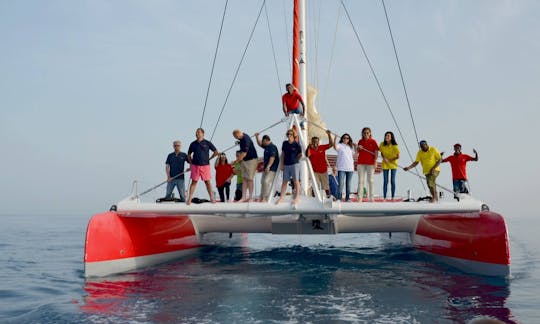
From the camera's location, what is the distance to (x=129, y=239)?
10.7 meters

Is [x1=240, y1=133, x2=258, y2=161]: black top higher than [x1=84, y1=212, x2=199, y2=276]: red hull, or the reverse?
[x1=240, y1=133, x2=258, y2=161]: black top

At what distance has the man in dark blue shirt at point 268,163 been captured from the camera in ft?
35.3

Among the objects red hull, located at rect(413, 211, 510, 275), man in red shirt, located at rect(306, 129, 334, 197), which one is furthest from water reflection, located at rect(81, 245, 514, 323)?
man in red shirt, located at rect(306, 129, 334, 197)

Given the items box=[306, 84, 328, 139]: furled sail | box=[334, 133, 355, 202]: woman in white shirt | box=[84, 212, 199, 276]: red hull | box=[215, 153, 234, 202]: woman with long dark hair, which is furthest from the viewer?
box=[306, 84, 328, 139]: furled sail

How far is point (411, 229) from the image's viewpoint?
13.5 metres

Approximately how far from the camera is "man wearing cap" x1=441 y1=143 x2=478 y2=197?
12.0m

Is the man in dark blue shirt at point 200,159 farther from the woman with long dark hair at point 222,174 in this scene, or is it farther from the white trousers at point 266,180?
the woman with long dark hair at point 222,174

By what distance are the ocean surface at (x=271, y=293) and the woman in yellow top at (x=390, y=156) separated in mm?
1896

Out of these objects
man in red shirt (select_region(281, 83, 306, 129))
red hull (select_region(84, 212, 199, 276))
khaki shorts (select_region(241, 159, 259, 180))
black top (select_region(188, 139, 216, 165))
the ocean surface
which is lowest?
the ocean surface

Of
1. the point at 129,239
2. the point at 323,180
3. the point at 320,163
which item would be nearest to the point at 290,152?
the point at 320,163

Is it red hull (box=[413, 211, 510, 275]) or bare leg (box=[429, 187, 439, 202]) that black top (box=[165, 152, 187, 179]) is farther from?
red hull (box=[413, 211, 510, 275])

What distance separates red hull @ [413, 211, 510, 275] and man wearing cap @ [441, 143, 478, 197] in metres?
1.01

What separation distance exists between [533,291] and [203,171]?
6.51m

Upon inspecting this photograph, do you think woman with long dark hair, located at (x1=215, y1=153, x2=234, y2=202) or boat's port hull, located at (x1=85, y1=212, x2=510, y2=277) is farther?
woman with long dark hair, located at (x1=215, y1=153, x2=234, y2=202)
